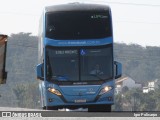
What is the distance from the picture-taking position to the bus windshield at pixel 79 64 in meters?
25.4

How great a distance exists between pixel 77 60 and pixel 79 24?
1.40m

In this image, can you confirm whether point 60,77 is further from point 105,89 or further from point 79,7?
point 79,7

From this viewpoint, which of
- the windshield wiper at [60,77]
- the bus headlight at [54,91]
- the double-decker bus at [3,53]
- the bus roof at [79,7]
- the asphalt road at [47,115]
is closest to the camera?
the asphalt road at [47,115]

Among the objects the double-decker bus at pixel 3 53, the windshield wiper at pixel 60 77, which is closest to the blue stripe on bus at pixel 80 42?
the windshield wiper at pixel 60 77

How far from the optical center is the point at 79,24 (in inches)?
1009

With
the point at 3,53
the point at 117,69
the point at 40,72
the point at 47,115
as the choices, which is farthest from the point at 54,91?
the point at 47,115

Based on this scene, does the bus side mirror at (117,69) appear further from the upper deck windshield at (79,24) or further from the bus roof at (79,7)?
the bus roof at (79,7)

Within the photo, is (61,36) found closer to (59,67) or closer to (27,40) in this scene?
(59,67)

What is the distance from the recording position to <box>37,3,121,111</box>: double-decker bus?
25.2 m

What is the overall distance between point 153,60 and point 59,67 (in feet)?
474

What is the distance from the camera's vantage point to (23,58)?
449 feet

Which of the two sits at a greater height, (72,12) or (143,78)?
(143,78)

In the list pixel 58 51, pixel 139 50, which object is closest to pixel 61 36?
pixel 58 51

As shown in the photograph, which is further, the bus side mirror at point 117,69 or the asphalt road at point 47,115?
the bus side mirror at point 117,69
